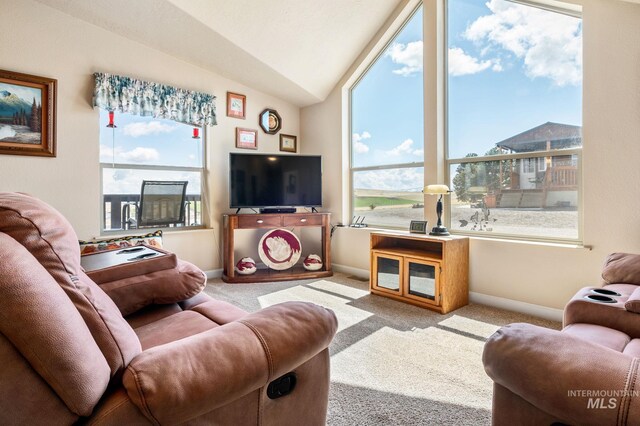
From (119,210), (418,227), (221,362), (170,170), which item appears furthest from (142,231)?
(221,362)

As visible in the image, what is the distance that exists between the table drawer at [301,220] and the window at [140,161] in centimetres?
107

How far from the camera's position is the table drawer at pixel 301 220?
4.04m

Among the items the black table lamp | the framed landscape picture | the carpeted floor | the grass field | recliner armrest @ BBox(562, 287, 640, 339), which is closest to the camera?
recliner armrest @ BBox(562, 287, 640, 339)

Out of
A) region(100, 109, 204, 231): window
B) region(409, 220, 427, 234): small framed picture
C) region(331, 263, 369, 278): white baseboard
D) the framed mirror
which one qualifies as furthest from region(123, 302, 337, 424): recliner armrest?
the framed mirror

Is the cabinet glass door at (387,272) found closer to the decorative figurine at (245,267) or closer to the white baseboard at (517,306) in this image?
the white baseboard at (517,306)

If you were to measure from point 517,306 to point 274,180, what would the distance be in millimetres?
2866

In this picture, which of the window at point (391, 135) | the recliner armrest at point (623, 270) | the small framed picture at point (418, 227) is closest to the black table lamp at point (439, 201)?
the small framed picture at point (418, 227)

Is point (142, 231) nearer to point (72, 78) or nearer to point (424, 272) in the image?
point (72, 78)

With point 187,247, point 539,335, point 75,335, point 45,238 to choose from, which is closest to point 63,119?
point 187,247

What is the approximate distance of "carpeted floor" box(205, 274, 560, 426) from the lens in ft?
5.08

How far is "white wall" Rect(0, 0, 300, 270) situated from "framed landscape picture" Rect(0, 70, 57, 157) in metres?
0.06

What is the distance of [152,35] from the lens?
10.8 ft

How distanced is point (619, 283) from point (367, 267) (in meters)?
2.43

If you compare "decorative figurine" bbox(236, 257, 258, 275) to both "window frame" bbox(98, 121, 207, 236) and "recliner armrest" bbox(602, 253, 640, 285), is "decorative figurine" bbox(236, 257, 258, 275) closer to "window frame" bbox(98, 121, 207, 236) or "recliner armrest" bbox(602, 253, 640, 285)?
"window frame" bbox(98, 121, 207, 236)
